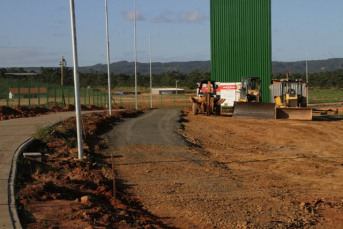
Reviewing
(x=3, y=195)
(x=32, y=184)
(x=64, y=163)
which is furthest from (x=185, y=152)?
(x=3, y=195)

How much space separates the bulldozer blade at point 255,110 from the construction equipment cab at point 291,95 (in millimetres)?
1192

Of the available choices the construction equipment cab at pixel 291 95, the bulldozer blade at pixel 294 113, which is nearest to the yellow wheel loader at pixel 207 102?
the construction equipment cab at pixel 291 95

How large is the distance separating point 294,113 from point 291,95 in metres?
1.51

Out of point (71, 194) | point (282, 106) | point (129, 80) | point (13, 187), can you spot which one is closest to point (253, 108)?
point (282, 106)

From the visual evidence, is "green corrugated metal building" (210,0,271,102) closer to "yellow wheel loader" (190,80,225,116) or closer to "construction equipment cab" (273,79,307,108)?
"yellow wheel loader" (190,80,225,116)

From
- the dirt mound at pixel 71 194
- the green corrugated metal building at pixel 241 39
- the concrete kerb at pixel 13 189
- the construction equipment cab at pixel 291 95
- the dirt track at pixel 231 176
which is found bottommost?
the dirt track at pixel 231 176

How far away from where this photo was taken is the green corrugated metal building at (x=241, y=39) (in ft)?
147

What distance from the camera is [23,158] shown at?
1238 centimetres

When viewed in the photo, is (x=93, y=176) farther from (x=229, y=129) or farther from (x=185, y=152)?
(x=229, y=129)

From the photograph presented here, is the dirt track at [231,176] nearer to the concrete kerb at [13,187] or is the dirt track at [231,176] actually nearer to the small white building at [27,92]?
the concrete kerb at [13,187]

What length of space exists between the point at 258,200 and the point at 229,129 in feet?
48.6

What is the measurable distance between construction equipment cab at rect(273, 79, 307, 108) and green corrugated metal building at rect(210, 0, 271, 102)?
12.3m

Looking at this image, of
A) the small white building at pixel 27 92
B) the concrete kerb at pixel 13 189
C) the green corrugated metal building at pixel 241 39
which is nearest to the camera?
the concrete kerb at pixel 13 189

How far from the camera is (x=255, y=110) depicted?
3161 cm
